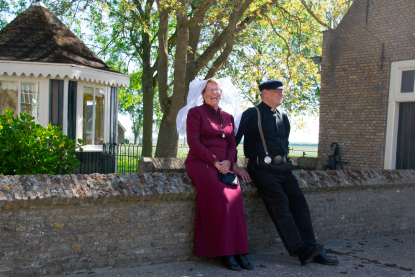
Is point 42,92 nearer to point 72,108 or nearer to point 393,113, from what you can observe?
point 72,108

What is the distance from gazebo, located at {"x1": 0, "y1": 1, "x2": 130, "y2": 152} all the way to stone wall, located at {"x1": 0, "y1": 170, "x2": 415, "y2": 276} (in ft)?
18.9

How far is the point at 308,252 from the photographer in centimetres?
393

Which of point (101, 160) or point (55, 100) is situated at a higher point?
point (55, 100)

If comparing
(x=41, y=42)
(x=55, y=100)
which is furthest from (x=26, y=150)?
(x=41, y=42)

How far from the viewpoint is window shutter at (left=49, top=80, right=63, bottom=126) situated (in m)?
8.86

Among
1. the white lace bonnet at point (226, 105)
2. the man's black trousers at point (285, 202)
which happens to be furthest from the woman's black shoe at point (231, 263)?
the white lace bonnet at point (226, 105)

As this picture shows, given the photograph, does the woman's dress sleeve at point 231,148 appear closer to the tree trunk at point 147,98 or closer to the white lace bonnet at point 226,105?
the white lace bonnet at point 226,105

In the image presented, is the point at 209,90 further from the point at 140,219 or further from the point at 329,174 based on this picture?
the point at 329,174

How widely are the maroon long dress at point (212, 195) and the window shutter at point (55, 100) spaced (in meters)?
5.84

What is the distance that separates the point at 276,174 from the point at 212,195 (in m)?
0.85

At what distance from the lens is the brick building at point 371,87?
901 cm

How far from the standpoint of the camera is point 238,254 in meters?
3.92

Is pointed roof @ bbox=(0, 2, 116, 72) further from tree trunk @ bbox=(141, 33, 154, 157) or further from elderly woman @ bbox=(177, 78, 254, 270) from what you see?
elderly woman @ bbox=(177, 78, 254, 270)

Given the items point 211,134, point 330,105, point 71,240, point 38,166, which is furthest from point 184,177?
point 330,105
